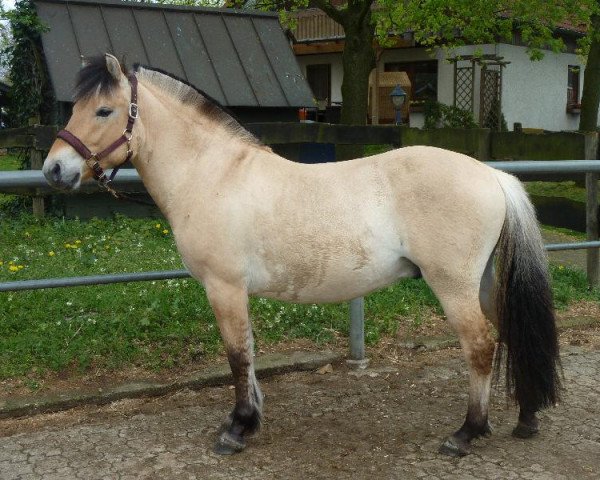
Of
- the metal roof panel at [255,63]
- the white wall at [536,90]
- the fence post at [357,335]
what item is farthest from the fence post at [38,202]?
the white wall at [536,90]

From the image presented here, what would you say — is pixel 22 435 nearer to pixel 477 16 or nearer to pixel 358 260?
pixel 358 260

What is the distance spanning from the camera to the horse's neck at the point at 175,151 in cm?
326

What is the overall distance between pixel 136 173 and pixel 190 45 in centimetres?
548

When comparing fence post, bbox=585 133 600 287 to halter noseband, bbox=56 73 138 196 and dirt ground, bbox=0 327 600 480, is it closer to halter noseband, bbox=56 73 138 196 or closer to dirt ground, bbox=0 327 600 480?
dirt ground, bbox=0 327 600 480

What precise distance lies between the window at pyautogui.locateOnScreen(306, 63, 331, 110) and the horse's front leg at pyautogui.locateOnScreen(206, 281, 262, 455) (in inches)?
945

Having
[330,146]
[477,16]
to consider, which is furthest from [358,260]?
[477,16]

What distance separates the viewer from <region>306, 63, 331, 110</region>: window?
88.3ft

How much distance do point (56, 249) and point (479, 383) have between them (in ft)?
14.1

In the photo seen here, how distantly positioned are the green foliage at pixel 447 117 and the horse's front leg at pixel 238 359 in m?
14.8

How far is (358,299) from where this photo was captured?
440 cm

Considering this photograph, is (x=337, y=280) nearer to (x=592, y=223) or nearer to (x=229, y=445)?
(x=229, y=445)

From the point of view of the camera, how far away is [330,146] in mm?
8945

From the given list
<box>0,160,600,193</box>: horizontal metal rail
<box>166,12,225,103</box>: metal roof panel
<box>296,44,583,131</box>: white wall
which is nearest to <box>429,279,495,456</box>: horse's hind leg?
<box>0,160,600,193</box>: horizontal metal rail

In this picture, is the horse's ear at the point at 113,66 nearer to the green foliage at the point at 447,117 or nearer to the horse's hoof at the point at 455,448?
the horse's hoof at the point at 455,448
